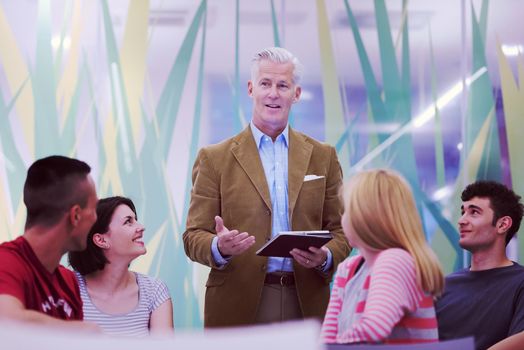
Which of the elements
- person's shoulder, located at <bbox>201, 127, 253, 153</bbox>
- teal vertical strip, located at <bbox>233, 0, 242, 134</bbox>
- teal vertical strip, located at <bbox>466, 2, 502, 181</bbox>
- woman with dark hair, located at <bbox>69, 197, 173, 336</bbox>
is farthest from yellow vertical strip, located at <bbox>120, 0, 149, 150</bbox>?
teal vertical strip, located at <bbox>466, 2, 502, 181</bbox>

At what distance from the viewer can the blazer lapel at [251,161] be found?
3.16 meters

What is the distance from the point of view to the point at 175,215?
14.8ft

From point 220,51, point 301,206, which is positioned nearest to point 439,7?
point 220,51

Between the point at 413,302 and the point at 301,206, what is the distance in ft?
4.30

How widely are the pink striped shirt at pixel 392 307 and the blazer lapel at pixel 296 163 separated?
1.14 meters

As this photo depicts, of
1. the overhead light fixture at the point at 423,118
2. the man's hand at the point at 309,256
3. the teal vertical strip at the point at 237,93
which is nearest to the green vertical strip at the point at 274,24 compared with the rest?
the teal vertical strip at the point at 237,93

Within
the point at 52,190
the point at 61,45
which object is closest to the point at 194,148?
the point at 61,45

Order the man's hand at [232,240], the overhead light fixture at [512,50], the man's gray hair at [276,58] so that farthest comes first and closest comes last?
the overhead light fixture at [512,50] < the man's gray hair at [276,58] < the man's hand at [232,240]

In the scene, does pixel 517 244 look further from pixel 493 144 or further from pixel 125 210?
pixel 125 210

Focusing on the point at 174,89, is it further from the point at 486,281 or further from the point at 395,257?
the point at 395,257

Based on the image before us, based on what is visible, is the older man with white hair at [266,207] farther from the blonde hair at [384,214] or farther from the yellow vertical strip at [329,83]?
the yellow vertical strip at [329,83]

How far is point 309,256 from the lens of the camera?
289 centimetres

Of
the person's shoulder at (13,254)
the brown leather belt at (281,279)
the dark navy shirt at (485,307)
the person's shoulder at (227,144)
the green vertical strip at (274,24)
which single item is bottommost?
the dark navy shirt at (485,307)

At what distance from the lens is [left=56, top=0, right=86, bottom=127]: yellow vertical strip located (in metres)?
4.51
